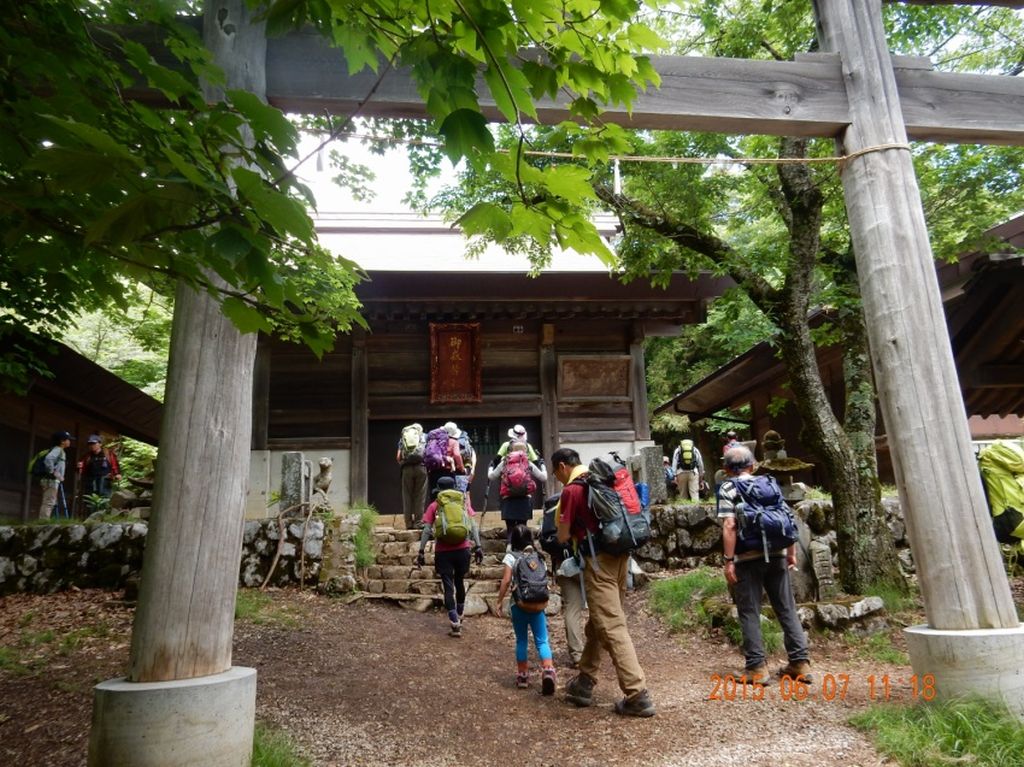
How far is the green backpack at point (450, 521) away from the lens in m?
6.11

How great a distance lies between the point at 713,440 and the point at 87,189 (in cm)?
2030

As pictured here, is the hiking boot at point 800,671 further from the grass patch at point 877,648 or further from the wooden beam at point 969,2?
the wooden beam at point 969,2

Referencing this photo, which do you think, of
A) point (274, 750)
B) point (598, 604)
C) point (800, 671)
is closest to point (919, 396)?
point (800, 671)

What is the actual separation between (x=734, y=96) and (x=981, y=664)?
12.3 feet

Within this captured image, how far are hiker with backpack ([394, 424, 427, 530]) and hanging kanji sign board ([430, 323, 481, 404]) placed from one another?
8.66 ft

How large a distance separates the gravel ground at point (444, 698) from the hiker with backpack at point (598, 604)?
5.4 inches

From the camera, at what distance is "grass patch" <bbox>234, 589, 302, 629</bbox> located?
6488 mm

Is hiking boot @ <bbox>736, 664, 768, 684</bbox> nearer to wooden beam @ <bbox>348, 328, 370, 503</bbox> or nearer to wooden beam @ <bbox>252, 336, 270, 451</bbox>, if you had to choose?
wooden beam @ <bbox>348, 328, 370, 503</bbox>

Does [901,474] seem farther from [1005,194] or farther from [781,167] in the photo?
[1005,194]

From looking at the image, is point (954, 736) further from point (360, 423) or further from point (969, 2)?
point (360, 423)

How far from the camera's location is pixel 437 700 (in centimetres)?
478

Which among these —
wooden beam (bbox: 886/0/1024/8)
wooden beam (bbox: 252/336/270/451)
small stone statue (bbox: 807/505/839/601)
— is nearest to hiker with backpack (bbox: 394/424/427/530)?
wooden beam (bbox: 252/336/270/451)

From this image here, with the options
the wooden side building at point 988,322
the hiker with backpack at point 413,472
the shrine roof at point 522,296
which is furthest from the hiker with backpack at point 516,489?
the shrine roof at point 522,296

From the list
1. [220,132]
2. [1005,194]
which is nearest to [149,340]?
[220,132]
